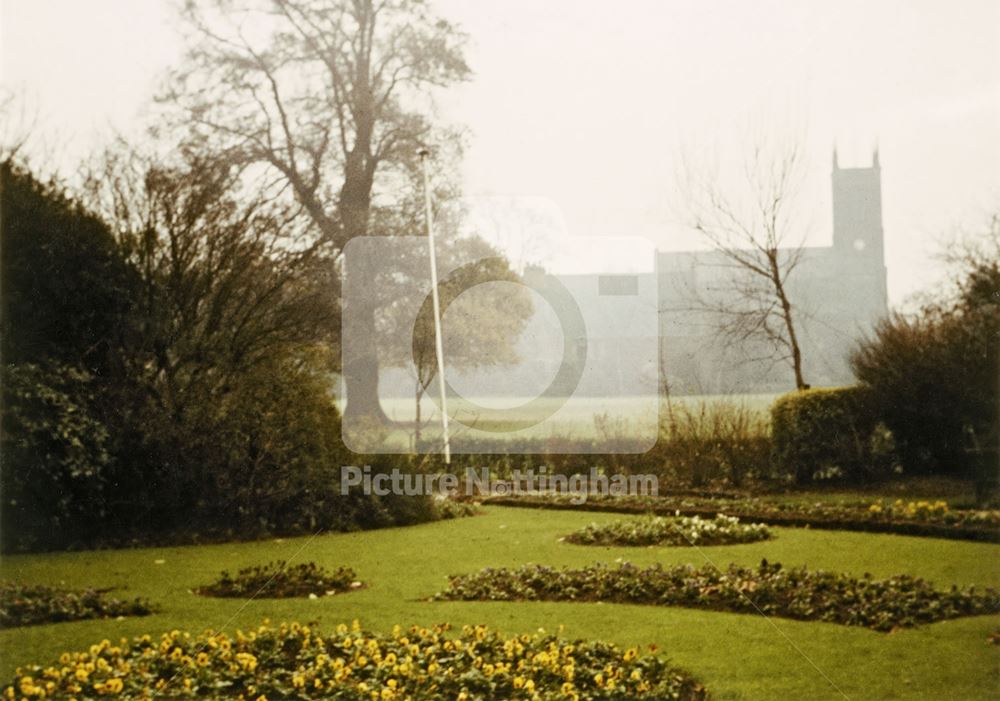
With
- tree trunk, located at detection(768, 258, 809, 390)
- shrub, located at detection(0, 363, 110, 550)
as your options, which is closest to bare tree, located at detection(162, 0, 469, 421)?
shrub, located at detection(0, 363, 110, 550)

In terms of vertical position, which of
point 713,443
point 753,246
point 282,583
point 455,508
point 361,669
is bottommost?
point 361,669

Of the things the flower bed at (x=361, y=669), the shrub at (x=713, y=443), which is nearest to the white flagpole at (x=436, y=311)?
the flower bed at (x=361, y=669)

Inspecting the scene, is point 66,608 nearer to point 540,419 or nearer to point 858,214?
point 540,419

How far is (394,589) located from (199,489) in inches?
63.4

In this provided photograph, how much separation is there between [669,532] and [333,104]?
12.4 feet

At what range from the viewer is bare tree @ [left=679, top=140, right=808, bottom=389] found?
6.80m

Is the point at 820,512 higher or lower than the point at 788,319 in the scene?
lower

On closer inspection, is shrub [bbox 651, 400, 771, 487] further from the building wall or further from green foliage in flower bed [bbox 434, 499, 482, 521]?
green foliage in flower bed [bbox 434, 499, 482, 521]

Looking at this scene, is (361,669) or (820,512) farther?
(820,512)

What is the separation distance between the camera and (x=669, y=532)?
6.76 m

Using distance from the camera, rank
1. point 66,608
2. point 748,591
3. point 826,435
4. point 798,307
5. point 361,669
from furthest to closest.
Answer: point 826,435, point 798,307, point 66,608, point 748,591, point 361,669

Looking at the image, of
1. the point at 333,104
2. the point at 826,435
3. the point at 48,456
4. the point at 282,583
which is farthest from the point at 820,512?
the point at 48,456

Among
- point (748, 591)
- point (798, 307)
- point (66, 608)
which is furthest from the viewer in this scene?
point (798, 307)

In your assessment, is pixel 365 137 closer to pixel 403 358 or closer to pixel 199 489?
pixel 403 358
